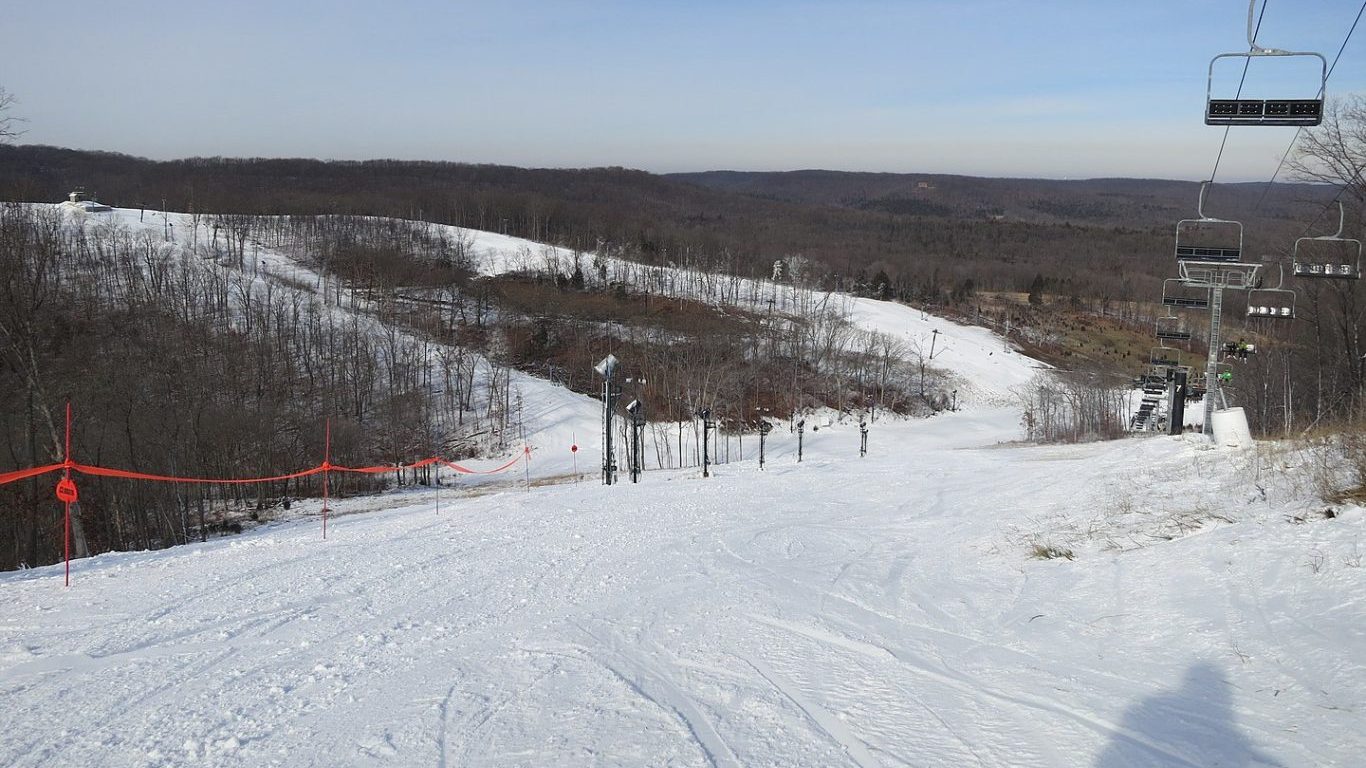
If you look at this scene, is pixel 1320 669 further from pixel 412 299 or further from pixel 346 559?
pixel 412 299

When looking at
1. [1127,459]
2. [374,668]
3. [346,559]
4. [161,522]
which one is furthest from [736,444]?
[374,668]

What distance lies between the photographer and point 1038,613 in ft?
25.1

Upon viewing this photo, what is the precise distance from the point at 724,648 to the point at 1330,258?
37.5 m

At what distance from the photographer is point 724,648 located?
6973 mm

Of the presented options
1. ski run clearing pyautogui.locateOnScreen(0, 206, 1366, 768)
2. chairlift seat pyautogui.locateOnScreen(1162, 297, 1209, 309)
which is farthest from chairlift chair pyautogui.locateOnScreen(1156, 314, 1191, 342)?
ski run clearing pyautogui.locateOnScreen(0, 206, 1366, 768)

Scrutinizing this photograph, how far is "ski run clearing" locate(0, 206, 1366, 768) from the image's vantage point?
4.98m

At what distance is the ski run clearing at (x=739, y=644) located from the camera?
4.98m

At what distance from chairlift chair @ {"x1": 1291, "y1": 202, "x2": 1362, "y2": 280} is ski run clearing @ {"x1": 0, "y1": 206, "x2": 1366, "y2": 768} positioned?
34.6ft

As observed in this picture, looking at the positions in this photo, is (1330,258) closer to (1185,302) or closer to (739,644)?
(1185,302)

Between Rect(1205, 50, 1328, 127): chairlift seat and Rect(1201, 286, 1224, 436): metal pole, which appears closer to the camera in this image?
Rect(1205, 50, 1328, 127): chairlift seat

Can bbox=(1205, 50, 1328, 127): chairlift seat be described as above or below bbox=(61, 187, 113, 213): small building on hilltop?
below

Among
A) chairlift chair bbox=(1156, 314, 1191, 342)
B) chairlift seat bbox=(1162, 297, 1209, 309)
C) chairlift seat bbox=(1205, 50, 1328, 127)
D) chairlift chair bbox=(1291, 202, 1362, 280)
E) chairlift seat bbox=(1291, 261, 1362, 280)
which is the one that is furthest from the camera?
chairlift chair bbox=(1156, 314, 1191, 342)

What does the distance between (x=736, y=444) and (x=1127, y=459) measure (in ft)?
134

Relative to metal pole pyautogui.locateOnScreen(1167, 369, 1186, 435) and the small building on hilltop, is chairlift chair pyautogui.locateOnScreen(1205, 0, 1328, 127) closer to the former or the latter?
metal pole pyautogui.locateOnScreen(1167, 369, 1186, 435)
